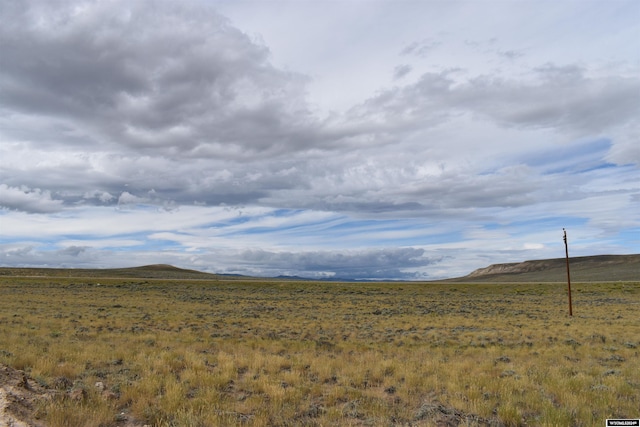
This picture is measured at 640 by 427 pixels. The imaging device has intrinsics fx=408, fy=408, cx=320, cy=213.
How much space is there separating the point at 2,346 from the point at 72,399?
979 centimetres

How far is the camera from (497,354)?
1678 cm

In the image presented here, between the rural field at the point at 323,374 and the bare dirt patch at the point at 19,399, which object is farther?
the rural field at the point at 323,374

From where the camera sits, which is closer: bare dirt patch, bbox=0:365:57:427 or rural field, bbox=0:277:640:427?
bare dirt patch, bbox=0:365:57:427

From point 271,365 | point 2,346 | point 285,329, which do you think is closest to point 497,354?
point 271,365

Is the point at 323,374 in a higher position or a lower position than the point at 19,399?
lower

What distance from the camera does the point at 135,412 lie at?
8.73m

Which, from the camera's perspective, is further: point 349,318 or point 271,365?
point 349,318

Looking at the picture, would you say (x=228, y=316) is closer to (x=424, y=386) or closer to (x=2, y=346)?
(x=2, y=346)

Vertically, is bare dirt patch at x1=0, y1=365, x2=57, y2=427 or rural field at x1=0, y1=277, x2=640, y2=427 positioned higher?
bare dirt patch at x1=0, y1=365, x2=57, y2=427

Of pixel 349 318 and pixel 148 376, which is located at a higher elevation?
pixel 148 376

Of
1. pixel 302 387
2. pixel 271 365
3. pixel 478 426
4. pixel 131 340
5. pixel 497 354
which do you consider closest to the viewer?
pixel 478 426

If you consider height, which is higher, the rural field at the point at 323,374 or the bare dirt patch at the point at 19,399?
the bare dirt patch at the point at 19,399

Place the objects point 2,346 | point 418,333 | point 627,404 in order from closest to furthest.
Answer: point 627,404 < point 2,346 < point 418,333

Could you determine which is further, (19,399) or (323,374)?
(323,374)
